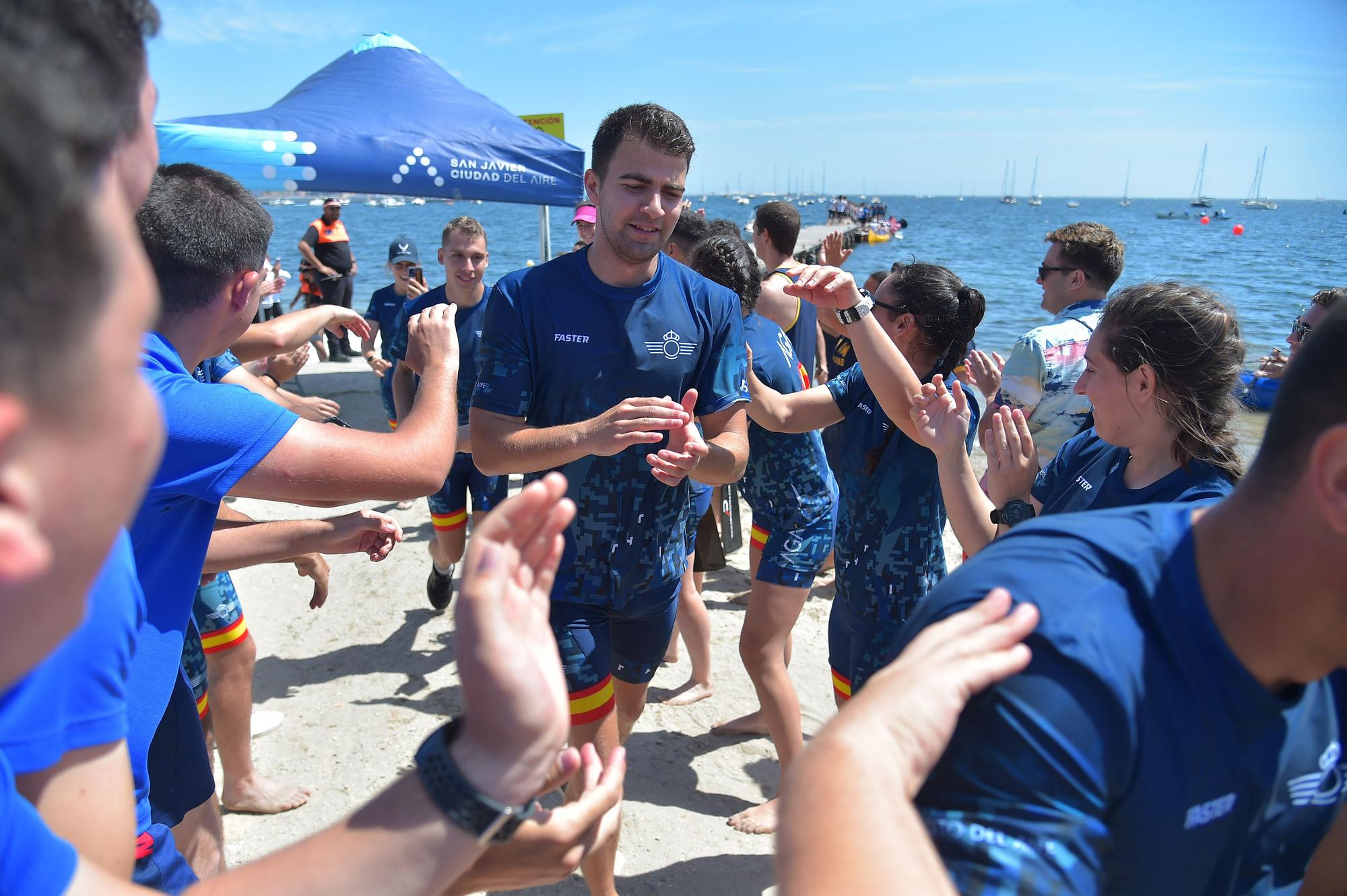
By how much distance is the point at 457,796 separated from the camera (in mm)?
1034

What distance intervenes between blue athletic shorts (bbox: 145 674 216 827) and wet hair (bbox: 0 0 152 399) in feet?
6.04

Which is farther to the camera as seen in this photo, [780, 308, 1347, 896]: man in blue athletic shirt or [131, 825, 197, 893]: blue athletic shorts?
[131, 825, 197, 893]: blue athletic shorts

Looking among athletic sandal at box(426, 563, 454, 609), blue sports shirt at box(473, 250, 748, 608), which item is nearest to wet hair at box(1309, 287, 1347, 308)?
blue sports shirt at box(473, 250, 748, 608)

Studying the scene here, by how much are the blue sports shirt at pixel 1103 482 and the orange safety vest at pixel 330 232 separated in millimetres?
11606

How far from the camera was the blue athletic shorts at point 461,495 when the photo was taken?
5090mm

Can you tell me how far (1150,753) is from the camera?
1062 millimetres

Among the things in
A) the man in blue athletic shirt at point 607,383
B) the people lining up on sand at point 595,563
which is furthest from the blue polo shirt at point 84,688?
the man in blue athletic shirt at point 607,383

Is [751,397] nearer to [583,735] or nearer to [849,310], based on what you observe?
[849,310]

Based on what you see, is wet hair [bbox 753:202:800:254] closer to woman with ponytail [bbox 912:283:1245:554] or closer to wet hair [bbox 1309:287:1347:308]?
wet hair [bbox 1309:287:1347:308]

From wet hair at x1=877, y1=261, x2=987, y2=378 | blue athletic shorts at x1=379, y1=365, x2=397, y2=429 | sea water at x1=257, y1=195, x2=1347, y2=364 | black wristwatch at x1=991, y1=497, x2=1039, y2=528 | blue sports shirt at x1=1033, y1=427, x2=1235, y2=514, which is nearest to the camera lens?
blue sports shirt at x1=1033, y1=427, x2=1235, y2=514

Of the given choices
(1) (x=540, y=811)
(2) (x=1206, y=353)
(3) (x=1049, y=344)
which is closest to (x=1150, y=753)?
(1) (x=540, y=811)

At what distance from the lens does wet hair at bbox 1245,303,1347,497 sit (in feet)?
3.54

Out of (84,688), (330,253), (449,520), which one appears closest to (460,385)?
(449,520)

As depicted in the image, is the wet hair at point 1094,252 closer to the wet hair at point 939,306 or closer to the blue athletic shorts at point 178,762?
the wet hair at point 939,306
